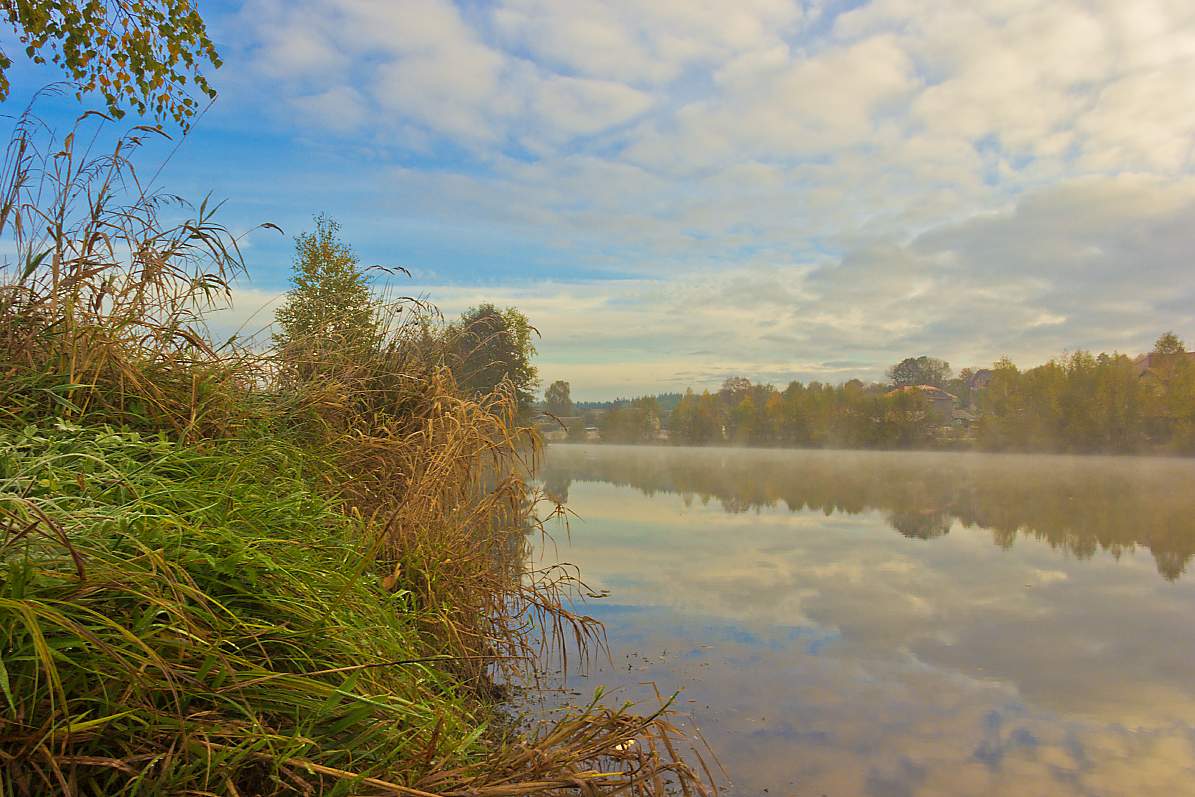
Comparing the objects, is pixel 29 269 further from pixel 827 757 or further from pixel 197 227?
pixel 827 757

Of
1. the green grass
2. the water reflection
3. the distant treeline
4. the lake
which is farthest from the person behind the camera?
the distant treeline

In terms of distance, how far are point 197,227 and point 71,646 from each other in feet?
8.43

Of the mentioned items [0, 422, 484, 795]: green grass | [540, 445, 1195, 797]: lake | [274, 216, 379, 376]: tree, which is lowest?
[540, 445, 1195, 797]: lake

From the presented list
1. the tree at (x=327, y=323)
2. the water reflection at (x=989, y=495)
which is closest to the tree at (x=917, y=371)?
the water reflection at (x=989, y=495)

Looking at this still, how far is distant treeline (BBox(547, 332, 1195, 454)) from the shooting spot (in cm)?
3662

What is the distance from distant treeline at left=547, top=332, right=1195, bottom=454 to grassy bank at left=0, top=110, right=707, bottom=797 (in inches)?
1677

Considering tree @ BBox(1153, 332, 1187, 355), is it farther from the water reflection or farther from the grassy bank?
the grassy bank

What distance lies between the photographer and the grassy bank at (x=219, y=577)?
1481mm

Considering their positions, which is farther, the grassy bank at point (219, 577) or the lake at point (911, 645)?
the lake at point (911, 645)

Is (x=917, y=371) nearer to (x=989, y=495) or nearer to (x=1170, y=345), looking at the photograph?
(x=1170, y=345)

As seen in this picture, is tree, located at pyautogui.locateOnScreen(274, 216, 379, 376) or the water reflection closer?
tree, located at pyautogui.locateOnScreen(274, 216, 379, 376)

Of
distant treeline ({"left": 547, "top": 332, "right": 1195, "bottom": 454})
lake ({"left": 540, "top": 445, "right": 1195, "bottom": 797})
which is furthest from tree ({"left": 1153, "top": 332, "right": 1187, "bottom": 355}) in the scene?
lake ({"left": 540, "top": 445, "right": 1195, "bottom": 797})

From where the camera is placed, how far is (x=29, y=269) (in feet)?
9.40

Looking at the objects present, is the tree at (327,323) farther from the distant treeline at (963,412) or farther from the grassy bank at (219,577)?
the distant treeline at (963,412)
